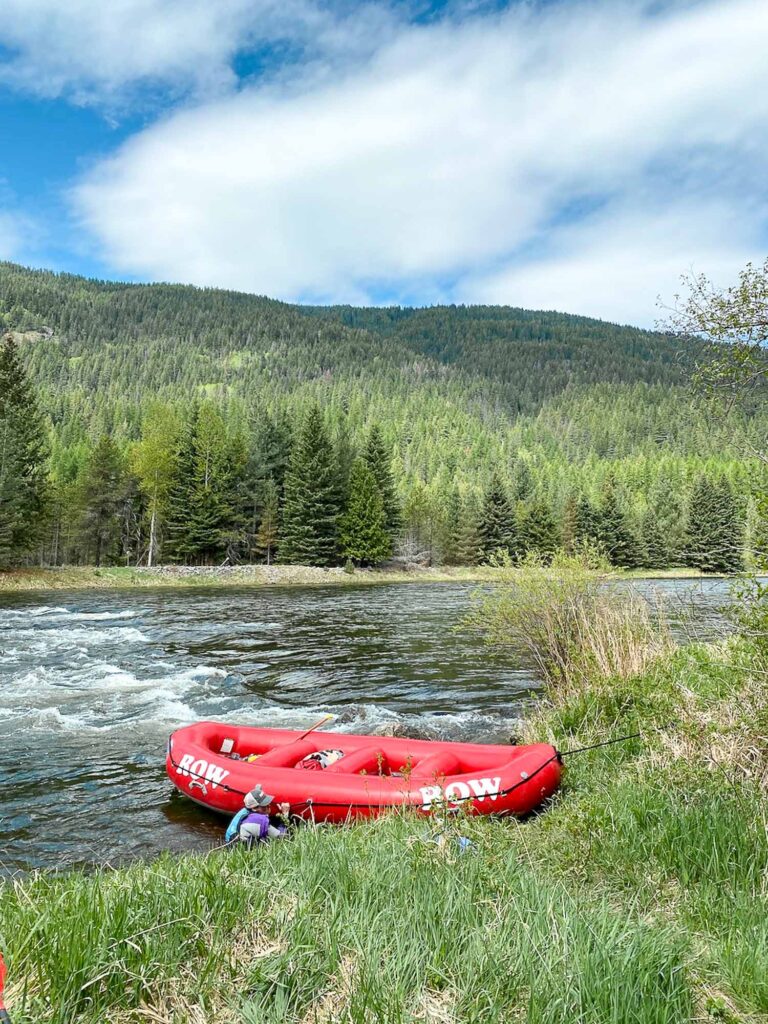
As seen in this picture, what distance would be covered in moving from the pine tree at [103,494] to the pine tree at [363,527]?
60.4 ft

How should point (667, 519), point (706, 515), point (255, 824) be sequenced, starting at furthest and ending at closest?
point (667, 519) < point (706, 515) < point (255, 824)

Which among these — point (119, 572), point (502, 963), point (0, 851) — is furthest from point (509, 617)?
point (119, 572)

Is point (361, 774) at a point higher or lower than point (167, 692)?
higher

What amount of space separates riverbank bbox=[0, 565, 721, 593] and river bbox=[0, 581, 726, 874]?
9087 millimetres

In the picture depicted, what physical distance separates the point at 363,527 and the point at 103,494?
20820mm

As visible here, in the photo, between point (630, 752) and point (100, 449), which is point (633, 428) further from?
point (630, 752)

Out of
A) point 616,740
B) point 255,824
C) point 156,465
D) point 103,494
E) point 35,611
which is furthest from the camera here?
point 103,494

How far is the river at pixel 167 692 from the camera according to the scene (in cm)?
732

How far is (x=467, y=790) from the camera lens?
22.1 feet

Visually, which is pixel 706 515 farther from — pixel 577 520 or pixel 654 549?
pixel 577 520

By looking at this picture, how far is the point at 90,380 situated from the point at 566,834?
176m

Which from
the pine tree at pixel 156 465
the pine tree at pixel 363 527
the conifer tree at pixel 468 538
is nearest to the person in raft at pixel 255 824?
the pine tree at pixel 156 465

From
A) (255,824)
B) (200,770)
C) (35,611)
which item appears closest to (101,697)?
(200,770)

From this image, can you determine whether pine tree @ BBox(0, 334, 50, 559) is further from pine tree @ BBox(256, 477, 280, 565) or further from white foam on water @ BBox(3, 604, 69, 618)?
pine tree @ BBox(256, 477, 280, 565)
